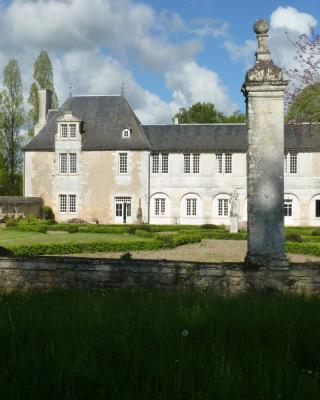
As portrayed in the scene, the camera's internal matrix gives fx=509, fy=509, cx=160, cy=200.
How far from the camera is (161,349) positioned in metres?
4.40

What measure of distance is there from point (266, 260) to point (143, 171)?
2797cm

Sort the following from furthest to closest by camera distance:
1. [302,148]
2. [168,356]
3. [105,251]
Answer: [302,148]
[105,251]
[168,356]

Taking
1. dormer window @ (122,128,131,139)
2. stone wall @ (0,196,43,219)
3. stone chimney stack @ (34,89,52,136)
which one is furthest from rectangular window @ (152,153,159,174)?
stone chimney stack @ (34,89,52,136)

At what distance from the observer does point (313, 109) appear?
62.6 feet

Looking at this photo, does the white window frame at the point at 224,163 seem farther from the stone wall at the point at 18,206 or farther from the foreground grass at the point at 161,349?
the foreground grass at the point at 161,349

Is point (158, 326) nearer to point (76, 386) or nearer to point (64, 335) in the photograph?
point (64, 335)

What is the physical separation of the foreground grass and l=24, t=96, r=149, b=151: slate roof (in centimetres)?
3011

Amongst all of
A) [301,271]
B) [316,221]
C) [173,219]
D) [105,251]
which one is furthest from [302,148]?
[301,271]

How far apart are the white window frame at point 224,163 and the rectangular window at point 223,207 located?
197 centimetres

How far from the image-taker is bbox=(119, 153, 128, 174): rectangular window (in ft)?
118

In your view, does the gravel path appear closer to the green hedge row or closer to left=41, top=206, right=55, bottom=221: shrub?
the green hedge row

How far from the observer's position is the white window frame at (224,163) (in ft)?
117

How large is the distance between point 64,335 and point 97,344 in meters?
0.40

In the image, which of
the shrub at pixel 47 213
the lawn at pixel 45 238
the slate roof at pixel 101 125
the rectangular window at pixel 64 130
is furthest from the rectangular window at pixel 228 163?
the lawn at pixel 45 238
